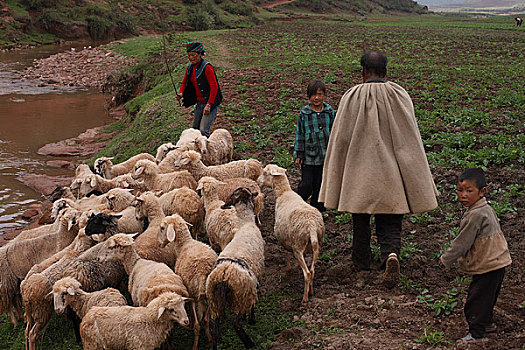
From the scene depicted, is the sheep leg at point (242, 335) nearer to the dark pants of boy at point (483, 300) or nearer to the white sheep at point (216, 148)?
the dark pants of boy at point (483, 300)

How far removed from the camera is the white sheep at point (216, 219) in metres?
5.93

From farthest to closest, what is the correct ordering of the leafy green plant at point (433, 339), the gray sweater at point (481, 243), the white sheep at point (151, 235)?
the white sheep at point (151, 235)
the leafy green plant at point (433, 339)
the gray sweater at point (481, 243)

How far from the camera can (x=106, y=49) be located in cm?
3347

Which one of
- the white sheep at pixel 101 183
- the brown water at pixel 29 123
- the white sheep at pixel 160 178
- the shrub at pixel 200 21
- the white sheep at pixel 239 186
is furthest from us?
the shrub at pixel 200 21

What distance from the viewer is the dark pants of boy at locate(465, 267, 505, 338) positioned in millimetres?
3832

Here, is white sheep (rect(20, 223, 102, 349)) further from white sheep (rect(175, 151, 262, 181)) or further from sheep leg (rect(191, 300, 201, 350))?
white sheep (rect(175, 151, 262, 181))

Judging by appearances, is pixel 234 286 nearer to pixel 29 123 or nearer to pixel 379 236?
pixel 379 236

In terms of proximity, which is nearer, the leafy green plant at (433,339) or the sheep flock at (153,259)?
the leafy green plant at (433,339)

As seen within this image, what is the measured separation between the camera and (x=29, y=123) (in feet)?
58.3

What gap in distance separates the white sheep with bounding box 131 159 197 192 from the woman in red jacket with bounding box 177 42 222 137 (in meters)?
1.98

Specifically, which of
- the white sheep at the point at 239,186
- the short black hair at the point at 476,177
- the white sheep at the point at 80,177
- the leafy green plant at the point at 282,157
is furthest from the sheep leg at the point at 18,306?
the short black hair at the point at 476,177

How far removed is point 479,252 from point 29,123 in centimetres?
1781

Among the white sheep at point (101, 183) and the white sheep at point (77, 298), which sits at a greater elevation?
the white sheep at point (101, 183)

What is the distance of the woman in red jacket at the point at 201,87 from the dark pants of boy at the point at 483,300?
250 inches
